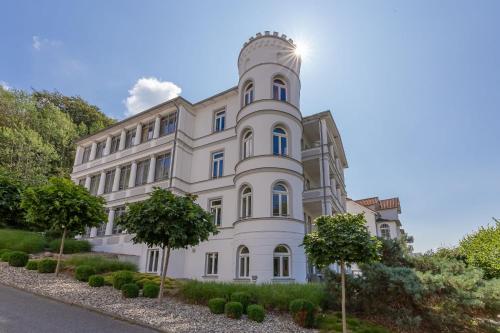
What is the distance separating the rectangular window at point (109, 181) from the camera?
1066 inches

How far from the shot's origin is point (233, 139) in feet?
71.4

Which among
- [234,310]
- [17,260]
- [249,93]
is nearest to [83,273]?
[17,260]

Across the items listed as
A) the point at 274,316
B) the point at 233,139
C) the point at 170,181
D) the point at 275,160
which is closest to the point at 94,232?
the point at 170,181

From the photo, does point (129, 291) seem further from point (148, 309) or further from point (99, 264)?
point (99, 264)

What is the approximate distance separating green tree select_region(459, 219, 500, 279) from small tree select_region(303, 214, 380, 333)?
9.68 metres

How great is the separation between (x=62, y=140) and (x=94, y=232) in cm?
1884

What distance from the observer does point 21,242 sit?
1898cm

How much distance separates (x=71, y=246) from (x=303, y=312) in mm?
18999

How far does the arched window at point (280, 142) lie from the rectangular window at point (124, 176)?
1380 centimetres

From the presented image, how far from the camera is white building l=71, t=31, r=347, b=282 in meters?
17.1

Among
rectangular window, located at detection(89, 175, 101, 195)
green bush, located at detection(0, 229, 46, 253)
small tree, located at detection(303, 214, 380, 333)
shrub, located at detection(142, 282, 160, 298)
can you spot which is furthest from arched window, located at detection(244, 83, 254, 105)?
rectangular window, located at detection(89, 175, 101, 195)

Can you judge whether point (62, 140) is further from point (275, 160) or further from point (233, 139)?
point (275, 160)

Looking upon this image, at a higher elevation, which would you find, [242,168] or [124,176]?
[124,176]

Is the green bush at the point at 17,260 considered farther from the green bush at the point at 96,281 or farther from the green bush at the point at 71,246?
the green bush at the point at 96,281
